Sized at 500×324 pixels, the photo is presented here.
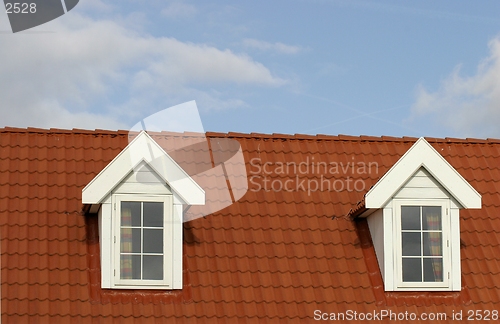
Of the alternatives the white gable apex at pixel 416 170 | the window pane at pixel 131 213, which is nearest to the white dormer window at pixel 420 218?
the white gable apex at pixel 416 170

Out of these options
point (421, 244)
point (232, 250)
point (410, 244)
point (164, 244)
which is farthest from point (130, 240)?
point (421, 244)

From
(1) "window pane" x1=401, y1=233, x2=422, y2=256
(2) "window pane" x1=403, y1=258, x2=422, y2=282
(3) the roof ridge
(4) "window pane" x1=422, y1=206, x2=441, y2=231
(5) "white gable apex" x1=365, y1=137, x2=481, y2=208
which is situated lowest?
(2) "window pane" x1=403, y1=258, x2=422, y2=282

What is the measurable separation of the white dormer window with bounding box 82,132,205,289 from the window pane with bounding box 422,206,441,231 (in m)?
3.28

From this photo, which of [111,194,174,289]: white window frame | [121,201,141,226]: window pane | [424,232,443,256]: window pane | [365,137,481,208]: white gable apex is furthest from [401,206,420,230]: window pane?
[121,201,141,226]: window pane

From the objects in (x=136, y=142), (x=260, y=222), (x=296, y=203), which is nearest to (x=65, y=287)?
(x=136, y=142)

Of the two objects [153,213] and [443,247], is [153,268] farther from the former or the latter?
[443,247]

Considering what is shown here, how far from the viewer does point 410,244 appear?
11.1 m

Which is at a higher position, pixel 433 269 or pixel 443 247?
pixel 443 247

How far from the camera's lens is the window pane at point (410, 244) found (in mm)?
11125

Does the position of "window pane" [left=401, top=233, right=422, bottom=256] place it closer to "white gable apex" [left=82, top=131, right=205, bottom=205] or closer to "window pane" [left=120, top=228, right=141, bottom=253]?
"white gable apex" [left=82, top=131, right=205, bottom=205]

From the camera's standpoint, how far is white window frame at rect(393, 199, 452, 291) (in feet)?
36.1

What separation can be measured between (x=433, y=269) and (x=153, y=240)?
4.09 meters

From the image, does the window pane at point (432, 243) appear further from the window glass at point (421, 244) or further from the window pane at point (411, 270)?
the window pane at point (411, 270)

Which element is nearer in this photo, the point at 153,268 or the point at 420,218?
the point at 153,268
